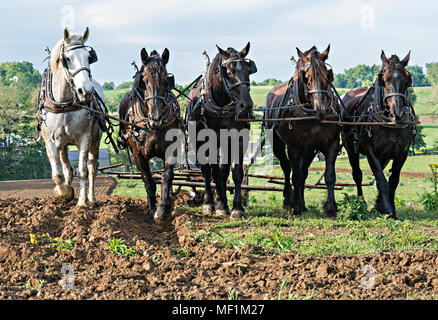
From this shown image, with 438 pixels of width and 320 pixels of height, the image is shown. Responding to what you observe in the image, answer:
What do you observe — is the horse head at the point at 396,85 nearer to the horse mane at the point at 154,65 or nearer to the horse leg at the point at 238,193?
the horse leg at the point at 238,193

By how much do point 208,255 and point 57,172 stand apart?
3.79 meters

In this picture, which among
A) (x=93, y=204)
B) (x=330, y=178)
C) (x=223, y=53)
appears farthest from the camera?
(x=93, y=204)

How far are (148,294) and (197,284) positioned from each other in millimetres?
526

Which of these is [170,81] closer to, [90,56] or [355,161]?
[90,56]

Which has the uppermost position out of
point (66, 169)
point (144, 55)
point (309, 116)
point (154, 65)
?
point (144, 55)

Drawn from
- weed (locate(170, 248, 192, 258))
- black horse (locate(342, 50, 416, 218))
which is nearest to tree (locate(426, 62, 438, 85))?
black horse (locate(342, 50, 416, 218))

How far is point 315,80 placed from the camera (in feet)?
28.6

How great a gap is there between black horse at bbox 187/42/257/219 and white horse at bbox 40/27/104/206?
177 centimetres

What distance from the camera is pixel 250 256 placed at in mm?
6160

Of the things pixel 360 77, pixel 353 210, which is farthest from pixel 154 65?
pixel 360 77

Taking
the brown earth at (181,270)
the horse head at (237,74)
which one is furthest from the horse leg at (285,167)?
the brown earth at (181,270)

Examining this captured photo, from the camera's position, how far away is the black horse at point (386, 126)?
8641 millimetres

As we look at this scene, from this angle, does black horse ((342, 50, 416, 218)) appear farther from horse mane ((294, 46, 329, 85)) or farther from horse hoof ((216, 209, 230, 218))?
horse hoof ((216, 209, 230, 218))
